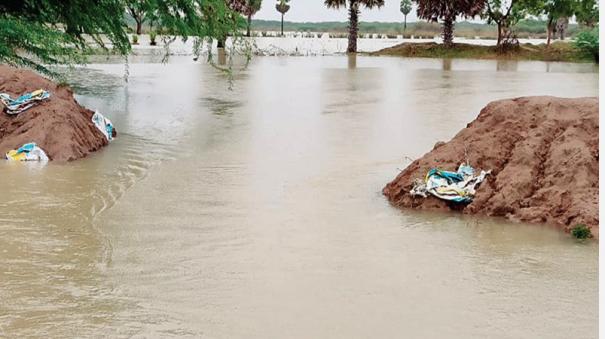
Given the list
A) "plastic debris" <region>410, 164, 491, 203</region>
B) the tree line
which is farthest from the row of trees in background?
"plastic debris" <region>410, 164, 491, 203</region>

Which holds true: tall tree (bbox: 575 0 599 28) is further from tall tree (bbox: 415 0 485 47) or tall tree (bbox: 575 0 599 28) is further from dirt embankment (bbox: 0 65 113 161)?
dirt embankment (bbox: 0 65 113 161)

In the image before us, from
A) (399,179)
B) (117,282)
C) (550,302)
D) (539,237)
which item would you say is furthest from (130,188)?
(550,302)

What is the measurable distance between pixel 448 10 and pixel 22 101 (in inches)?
1581

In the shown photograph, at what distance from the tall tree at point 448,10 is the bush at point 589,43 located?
6223 mm

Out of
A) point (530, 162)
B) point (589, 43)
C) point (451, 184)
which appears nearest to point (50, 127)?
point (451, 184)

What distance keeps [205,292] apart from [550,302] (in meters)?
2.55

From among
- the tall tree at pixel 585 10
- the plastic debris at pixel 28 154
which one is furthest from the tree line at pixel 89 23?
the tall tree at pixel 585 10

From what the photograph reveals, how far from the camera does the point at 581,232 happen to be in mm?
8133

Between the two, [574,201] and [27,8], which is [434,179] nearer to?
[574,201]

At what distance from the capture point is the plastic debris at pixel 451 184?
364 inches

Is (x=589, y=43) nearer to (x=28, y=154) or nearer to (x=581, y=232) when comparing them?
(x=28, y=154)

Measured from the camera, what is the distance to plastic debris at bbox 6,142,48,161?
→ 39.5 feet

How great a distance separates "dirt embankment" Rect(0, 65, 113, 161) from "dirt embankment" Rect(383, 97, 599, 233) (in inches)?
190

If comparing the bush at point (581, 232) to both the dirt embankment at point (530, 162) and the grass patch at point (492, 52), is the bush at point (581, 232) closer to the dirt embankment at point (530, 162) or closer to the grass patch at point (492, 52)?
the dirt embankment at point (530, 162)
